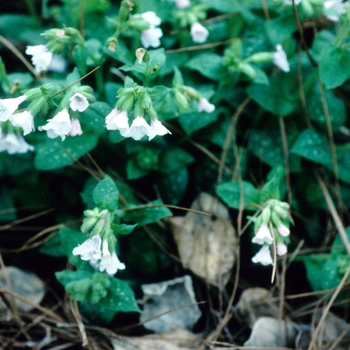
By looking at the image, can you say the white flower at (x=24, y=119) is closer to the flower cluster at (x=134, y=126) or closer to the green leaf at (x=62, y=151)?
the flower cluster at (x=134, y=126)

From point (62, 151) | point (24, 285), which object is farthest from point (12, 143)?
point (24, 285)

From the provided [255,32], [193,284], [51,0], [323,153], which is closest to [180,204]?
[193,284]

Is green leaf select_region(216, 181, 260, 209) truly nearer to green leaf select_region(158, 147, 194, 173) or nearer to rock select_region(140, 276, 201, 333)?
green leaf select_region(158, 147, 194, 173)

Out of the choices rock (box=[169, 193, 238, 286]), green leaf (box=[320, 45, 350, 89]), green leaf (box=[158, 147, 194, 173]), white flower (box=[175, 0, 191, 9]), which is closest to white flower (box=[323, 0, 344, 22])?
green leaf (box=[320, 45, 350, 89])

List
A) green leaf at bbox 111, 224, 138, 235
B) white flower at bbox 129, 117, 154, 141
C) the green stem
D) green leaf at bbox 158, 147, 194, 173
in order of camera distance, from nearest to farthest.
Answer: white flower at bbox 129, 117, 154, 141
green leaf at bbox 111, 224, 138, 235
green leaf at bbox 158, 147, 194, 173
the green stem

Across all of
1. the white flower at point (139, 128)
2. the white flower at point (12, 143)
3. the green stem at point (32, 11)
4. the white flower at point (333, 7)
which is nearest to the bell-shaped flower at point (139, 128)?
the white flower at point (139, 128)

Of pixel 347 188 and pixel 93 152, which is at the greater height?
pixel 93 152

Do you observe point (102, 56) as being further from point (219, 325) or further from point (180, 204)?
point (219, 325)
